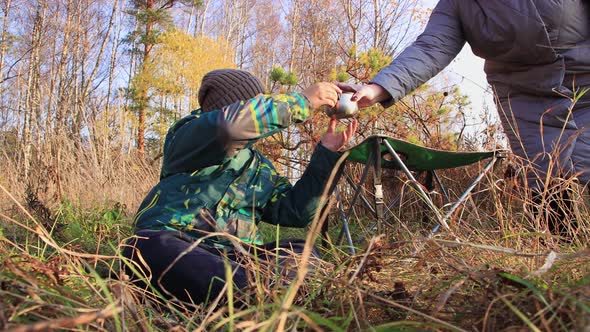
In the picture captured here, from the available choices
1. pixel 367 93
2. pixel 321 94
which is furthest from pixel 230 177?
pixel 367 93

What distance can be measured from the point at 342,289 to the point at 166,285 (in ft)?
2.39

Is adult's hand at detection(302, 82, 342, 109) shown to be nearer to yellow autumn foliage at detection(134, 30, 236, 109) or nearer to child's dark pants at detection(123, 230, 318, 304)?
child's dark pants at detection(123, 230, 318, 304)

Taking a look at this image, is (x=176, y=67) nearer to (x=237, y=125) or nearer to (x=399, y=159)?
(x=399, y=159)

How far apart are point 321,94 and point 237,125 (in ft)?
1.03

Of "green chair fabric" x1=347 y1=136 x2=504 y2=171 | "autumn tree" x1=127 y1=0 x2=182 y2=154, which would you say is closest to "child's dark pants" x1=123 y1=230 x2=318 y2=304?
"green chair fabric" x1=347 y1=136 x2=504 y2=171

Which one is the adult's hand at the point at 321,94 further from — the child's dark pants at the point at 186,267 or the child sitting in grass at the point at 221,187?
the child's dark pants at the point at 186,267

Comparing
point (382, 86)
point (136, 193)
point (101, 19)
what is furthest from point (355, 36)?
point (101, 19)

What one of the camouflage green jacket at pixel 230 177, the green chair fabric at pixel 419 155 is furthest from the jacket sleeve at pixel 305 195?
the green chair fabric at pixel 419 155

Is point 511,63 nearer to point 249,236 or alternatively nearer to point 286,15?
point 249,236

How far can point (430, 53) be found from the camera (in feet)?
6.61

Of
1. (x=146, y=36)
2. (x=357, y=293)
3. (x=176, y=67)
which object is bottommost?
(x=357, y=293)

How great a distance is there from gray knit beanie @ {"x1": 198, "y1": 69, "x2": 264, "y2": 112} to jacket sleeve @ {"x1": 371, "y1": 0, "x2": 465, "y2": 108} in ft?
1.93

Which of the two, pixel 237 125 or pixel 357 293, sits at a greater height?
pixel 237 125

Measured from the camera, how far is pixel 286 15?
17703mm
